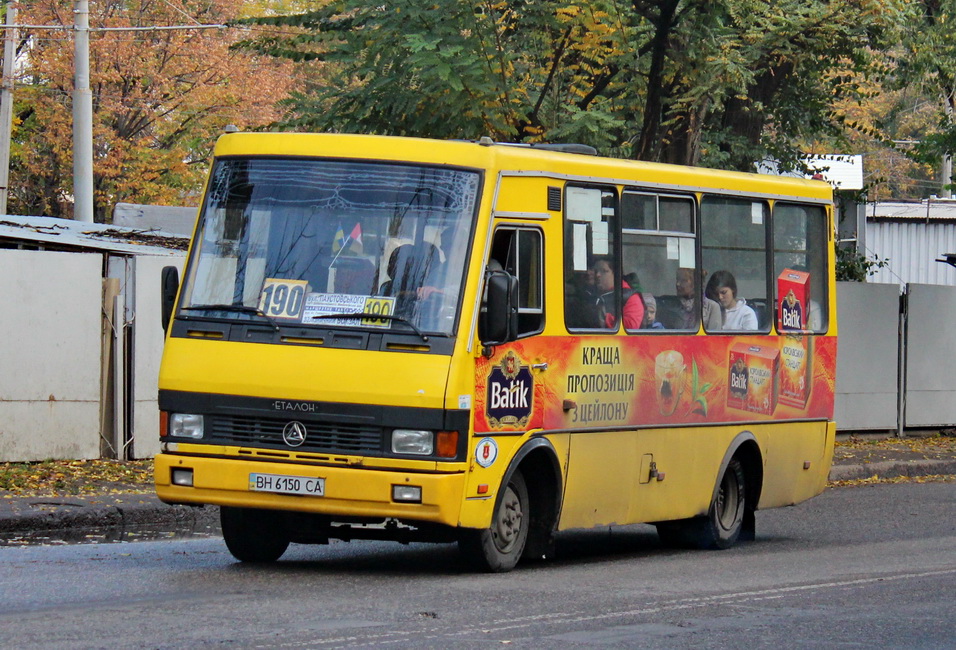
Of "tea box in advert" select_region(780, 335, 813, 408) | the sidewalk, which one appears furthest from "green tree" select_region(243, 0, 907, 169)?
the sidewalk

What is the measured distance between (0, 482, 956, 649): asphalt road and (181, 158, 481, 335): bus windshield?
1616 millimetres

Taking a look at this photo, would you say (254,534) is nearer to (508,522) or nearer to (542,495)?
(508,522)

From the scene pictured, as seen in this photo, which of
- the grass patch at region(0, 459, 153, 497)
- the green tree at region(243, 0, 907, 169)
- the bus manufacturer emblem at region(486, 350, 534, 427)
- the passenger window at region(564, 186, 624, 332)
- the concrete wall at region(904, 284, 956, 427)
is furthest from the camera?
the concrete wall at region(904, 284, 956, 427)

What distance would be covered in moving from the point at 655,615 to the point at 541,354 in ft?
7.94

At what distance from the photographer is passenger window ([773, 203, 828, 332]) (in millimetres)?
13633

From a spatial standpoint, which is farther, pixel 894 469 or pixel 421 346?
pixel 894 469

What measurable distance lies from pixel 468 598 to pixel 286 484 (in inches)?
52.3

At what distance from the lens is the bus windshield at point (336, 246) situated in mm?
9875

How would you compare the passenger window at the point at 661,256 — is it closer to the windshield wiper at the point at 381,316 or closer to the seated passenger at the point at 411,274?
the seated passenger at the point at 411,274

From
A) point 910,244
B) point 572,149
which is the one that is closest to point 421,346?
point 572,149

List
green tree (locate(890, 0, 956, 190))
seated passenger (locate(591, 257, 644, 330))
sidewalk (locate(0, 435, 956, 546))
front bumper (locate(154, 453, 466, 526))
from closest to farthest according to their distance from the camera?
front bumper (locate(154, 453, 466, 526)) → seated passenger (locate(591, 257, 644, 330)) → sidewalk (locate(0, 435, 956, 546)) → green tree (locate(890, 0, 956, 190))

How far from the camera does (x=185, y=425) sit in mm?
9945

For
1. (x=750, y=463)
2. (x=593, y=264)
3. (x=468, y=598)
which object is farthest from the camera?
(x=750, y=463)

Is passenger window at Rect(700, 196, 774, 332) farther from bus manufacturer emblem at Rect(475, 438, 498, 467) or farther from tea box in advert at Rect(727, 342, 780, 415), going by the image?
bus manufacturer emblem at Rect(475, 438, 498, 467)
